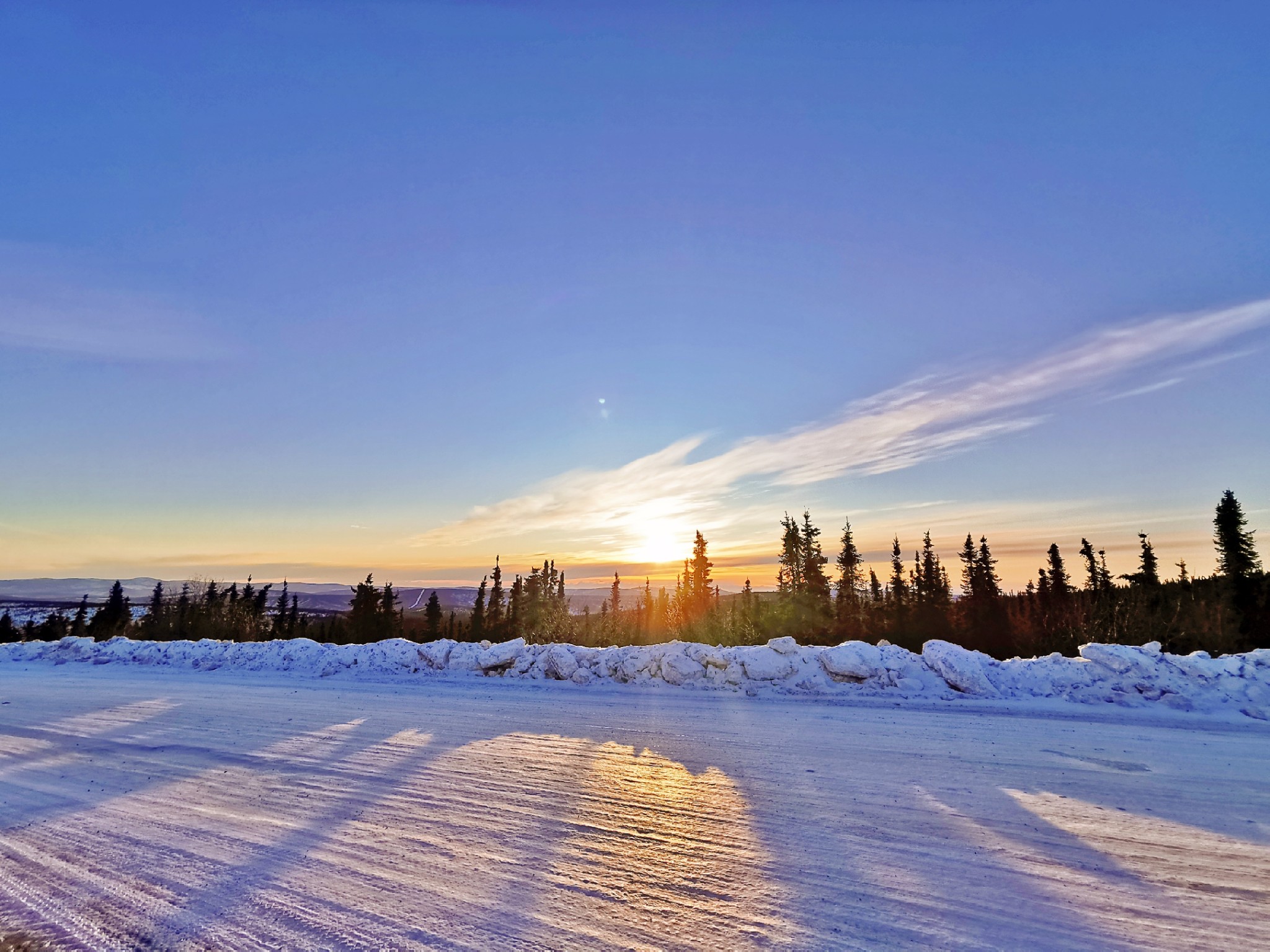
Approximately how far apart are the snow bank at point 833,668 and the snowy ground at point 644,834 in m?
1.07

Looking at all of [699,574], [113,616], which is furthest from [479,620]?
[113,616]

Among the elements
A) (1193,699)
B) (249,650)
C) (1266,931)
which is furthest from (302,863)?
(249,650)

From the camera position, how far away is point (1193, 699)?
331 inches

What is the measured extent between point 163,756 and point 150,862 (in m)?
3.47

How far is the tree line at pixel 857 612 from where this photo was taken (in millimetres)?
29938

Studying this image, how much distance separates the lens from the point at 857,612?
49.9 metres

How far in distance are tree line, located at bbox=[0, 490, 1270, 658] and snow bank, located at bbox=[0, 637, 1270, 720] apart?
54.1 ft

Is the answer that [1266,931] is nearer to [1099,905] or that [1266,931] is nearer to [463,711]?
[1099,905]

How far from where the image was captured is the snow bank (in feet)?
28.7

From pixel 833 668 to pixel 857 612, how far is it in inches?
1702

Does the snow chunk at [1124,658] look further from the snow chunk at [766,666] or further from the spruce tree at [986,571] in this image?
the spruce tree at [986,571]

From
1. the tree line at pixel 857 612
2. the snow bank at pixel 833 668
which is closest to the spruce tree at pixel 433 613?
the tree line at pixel 857 612

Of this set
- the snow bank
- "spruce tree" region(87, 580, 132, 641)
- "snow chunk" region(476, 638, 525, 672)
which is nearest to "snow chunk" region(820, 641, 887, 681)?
the snow bank

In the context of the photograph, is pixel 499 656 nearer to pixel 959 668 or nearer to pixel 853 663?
pixel 853 663
